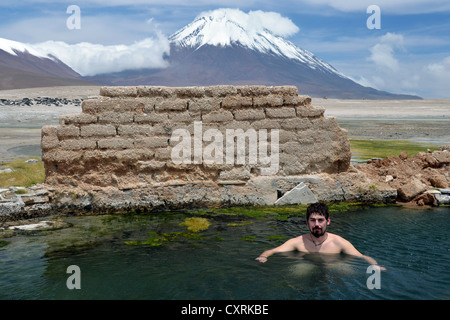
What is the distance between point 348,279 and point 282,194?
3719mm

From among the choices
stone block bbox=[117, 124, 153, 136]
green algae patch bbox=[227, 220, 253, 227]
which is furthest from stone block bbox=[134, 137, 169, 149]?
green algae patch bbox=[227, 220, 253, 227]

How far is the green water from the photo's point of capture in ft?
16.4

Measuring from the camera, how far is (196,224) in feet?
25.2

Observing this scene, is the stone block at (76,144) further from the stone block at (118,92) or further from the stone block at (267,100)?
the stone block at (267,100)

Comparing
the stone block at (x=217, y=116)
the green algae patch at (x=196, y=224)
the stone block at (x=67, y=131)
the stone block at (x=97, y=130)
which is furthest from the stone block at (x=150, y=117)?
the green algae patch at (x=196, y=224)

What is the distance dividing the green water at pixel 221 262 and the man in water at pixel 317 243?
133mm

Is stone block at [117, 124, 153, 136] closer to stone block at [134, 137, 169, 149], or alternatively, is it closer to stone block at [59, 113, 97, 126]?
stone block at [134, 137, 169, 149]

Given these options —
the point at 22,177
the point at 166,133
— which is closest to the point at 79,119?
the point at 166,133

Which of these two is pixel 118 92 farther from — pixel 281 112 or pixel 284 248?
pixel 284 248

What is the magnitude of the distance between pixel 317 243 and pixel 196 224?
2.35 m
